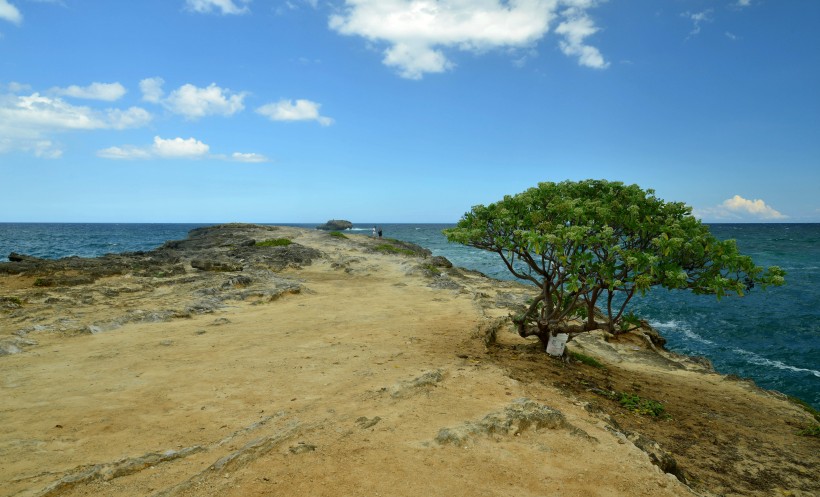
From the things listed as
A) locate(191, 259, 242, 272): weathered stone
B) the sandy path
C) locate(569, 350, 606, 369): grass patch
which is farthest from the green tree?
locate(191, 259, 242, 272): weathered stone

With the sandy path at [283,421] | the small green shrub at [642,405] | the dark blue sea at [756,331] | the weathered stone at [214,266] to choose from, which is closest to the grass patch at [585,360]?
the small green shrub at [642,405]

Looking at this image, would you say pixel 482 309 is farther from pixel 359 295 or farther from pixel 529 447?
pixel 529 447

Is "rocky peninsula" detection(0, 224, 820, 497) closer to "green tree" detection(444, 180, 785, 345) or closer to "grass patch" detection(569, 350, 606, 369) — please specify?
"grass patch" detection(569, 350, 606, 369)

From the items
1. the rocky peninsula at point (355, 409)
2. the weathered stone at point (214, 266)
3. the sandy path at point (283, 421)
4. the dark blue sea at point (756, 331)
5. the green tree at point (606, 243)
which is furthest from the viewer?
the weathered stone at point (214, 266)

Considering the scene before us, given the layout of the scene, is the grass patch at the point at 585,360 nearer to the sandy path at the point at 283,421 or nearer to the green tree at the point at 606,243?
the green tree at the point at 606,243

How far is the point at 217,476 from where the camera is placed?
5367mm

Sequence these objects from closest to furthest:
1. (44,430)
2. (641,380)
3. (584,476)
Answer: (584,476)
(44,430)
(641,380)

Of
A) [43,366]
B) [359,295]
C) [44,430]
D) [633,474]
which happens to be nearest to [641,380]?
[633,474]

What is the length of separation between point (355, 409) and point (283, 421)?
1.16m

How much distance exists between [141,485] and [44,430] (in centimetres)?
302

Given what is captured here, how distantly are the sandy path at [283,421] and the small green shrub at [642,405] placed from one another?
6.42 ft

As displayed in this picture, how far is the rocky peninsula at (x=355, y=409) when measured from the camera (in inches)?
220

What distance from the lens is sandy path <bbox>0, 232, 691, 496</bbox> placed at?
17.9ft

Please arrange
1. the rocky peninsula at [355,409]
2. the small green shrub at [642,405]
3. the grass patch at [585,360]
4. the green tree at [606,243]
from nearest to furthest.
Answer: the rocky peninsula at [355,409]
the green tree at [606,243]
the small green shrub at [642,405]
the grass patch at [585,360]
